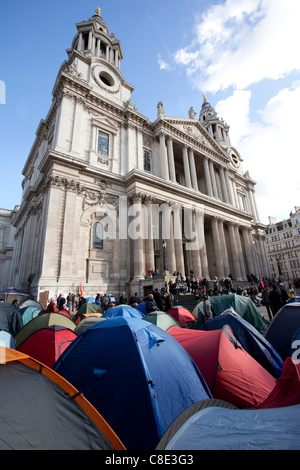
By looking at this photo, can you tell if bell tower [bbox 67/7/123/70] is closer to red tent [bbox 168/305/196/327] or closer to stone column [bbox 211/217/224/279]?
stone column [bbox 211/217/224/279]

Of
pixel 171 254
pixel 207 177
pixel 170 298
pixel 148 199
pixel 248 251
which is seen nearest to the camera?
pixel 170 298

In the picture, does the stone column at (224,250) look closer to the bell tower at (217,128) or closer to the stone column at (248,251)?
the stone column at (248,251)

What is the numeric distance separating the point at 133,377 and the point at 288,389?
2.00 m

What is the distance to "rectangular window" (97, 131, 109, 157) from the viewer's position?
24000mm

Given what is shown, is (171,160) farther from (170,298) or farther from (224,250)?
(170,298)

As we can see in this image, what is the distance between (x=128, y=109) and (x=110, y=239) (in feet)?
52.6

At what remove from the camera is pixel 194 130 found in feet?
109

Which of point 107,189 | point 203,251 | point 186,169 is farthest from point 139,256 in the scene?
point 186,169

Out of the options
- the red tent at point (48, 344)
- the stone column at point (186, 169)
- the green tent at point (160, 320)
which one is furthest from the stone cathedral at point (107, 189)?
the red tent at point (48, 344)

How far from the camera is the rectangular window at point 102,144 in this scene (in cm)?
2400

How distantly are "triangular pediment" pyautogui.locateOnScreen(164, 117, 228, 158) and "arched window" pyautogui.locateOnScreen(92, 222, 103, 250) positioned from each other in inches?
680

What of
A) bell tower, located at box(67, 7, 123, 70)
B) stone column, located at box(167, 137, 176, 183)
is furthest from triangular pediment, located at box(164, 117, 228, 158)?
bell tower, located at box(67, 7, 123, 70)

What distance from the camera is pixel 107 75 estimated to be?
27.6 metres

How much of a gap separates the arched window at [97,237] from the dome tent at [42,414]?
18.9 m
